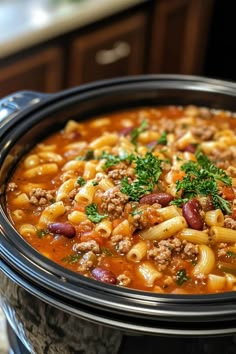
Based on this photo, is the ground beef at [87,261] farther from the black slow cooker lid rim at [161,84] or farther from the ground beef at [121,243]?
the black slow cooker lid rim at [161,84]

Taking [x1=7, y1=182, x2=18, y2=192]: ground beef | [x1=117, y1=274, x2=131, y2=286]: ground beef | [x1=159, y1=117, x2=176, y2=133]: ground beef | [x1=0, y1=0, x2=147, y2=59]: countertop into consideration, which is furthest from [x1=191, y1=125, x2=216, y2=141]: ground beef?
[x1=0, y1=0, x2=147, y2=59]: countertop

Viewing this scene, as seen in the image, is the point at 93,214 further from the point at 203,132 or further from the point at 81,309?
the point at 203,132

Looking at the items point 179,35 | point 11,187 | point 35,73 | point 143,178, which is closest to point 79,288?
point 143,178

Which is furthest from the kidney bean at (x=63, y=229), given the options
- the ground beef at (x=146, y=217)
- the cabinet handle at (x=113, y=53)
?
the cabinet handle at (x=113, y=53)

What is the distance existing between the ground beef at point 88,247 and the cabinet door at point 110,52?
A: 1.91 meters

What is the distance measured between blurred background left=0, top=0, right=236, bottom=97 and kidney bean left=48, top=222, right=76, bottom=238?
1505mm

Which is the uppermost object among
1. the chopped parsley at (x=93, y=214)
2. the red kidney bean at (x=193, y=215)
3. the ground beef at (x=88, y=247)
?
the red kidney bean at (x=193, y=215)

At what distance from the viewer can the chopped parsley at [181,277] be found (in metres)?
1.34

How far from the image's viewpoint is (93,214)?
58.4 inches

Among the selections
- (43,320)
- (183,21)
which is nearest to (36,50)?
(183,21)

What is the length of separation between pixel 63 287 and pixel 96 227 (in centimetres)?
35

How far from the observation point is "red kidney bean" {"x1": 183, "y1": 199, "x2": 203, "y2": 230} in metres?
1.40

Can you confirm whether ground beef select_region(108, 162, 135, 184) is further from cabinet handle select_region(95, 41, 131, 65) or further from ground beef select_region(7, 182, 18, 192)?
cabinet handle select_region(95, 41, 131, 65)

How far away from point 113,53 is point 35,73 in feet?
2.09
